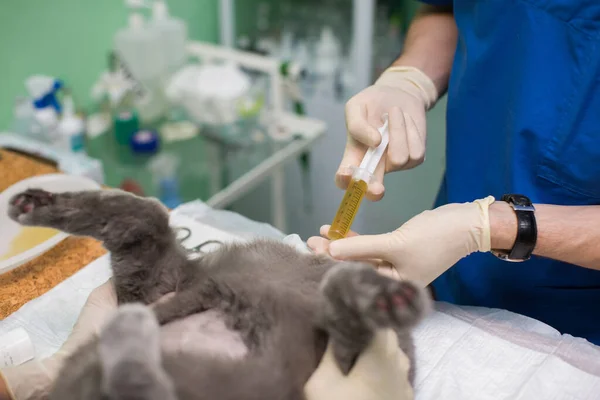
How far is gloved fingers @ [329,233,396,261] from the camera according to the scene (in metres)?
0.87

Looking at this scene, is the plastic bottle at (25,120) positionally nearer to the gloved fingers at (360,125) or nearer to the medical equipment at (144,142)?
the medical equipment at (144,142)

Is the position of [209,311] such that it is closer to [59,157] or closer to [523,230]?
[523,230]

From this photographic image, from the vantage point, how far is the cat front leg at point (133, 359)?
559 mm

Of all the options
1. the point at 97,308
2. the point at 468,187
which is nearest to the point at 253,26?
the point at 468,187

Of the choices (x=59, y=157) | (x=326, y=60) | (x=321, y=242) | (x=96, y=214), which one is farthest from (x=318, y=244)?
(x=326, y=60)

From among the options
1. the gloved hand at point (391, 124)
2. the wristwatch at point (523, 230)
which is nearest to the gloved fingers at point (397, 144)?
the gloved hand at point (391, 124)

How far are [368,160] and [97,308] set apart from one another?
0.53 m

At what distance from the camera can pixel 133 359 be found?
57cm

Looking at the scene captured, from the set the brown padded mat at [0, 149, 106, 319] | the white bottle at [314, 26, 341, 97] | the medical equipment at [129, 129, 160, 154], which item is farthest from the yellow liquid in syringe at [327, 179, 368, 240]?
the white bottle at [314, 26, 341, 97]

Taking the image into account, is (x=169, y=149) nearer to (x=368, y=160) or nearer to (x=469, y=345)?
(x=368, y=160)

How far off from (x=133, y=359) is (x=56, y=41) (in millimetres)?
1454

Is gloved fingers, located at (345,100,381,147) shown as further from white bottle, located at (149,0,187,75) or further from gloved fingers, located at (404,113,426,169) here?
white bottle, located at (149,0,187,75)

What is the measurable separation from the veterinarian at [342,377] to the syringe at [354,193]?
0.86ft

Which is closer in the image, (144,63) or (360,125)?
(360,125)
